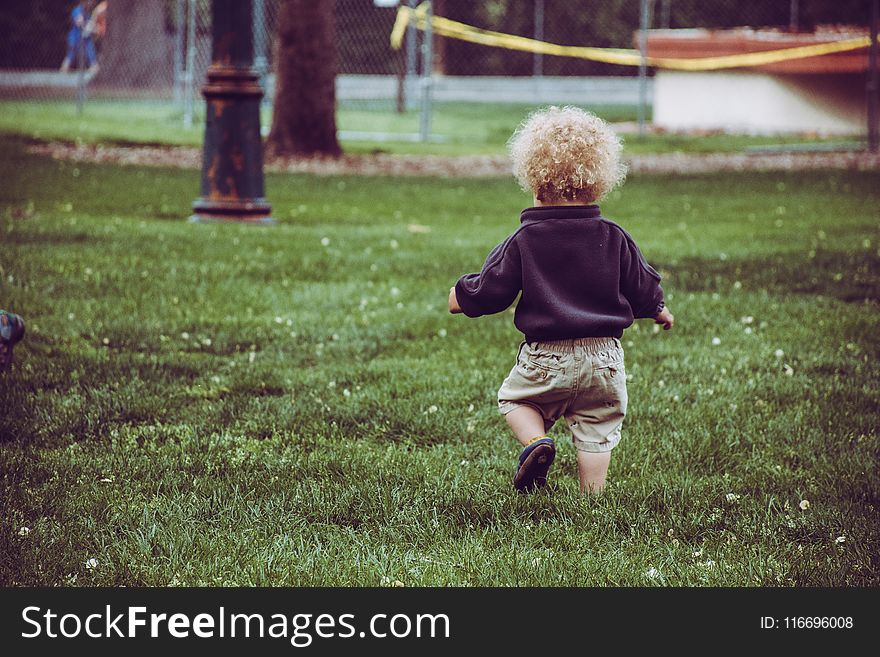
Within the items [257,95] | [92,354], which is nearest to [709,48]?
[257,95]

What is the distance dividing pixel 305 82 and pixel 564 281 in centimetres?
1209

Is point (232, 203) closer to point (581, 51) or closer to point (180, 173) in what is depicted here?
point (180, 173)

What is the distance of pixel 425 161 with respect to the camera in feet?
51.8

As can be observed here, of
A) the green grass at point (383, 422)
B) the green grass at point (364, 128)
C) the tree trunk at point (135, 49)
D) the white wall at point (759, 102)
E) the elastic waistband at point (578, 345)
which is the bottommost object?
the green grass at point (383, 422)

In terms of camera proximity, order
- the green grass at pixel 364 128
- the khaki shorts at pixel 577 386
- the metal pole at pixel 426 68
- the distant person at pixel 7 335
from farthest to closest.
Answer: the metal pole at pixel 426 68, the green grass at pixel 364 128, the distant person at pixel 7 335, the khaki shorts at pixel 577 386

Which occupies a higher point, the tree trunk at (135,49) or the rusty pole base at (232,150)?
the tree trunk at (135,49)

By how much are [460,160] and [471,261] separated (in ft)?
27.2

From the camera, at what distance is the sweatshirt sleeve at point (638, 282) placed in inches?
145

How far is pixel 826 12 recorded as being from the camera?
27.5 metres

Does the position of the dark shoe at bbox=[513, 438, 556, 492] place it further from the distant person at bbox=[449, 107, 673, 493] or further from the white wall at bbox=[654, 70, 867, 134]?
the white wall at bbox=[654, 70, 867, 134]

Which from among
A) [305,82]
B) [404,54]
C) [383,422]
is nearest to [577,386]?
[383,422]

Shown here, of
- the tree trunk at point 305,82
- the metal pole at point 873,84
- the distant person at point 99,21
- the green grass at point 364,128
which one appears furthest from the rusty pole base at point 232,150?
the distant person at point 99,21

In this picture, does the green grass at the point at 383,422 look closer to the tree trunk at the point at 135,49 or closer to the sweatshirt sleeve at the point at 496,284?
the sweatshirt sleeve at the point at 496,284

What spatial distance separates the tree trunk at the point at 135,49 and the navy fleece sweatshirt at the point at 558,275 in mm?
28413
